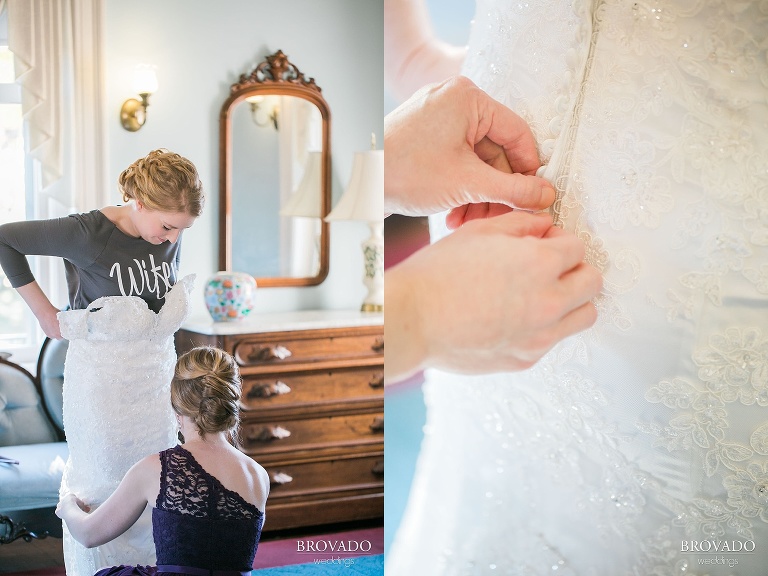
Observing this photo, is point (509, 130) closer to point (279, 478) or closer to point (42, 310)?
point (42, 310)

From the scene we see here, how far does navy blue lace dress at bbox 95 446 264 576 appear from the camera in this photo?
1.30 metres

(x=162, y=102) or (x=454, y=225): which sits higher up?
(x=162, y=102)

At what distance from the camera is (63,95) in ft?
7.00

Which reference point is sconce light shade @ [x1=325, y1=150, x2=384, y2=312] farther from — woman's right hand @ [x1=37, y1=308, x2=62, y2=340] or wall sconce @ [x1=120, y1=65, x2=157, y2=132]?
woman's right hand @ [x1=37, y1=308, x2=62, y2=340]

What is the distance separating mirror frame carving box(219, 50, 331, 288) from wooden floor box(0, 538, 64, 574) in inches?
38.8

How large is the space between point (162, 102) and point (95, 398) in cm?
122

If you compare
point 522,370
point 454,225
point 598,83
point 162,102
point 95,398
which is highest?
point 162,102

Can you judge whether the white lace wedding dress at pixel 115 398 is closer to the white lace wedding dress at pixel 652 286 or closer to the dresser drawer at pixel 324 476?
the dresser drawer at pixel 324 476

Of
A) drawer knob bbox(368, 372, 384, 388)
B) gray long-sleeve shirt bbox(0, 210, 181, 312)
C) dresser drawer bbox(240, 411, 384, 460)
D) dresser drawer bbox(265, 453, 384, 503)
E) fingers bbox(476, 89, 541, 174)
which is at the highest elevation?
fingers bbox(476, 89, 541, 174)

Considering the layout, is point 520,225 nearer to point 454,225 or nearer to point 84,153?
point 454,225

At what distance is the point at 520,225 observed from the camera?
64 cm

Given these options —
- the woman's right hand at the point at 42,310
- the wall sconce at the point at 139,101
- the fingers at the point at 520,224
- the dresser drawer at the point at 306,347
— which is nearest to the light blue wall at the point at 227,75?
the wall sconce at the point at 139,101

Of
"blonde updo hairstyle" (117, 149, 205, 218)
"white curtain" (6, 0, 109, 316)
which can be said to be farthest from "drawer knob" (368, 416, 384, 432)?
"blonde updo hairstyle" (117, 149, 205, 218)

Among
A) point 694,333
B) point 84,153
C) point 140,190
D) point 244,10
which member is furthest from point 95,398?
point 244,10
